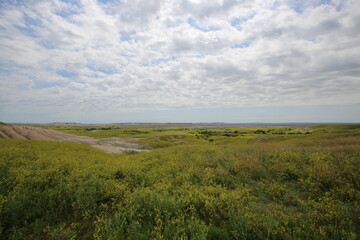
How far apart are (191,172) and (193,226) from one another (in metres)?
5.53

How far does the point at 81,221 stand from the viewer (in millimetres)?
5039

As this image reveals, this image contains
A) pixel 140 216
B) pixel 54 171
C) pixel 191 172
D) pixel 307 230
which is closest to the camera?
pixel 307 230

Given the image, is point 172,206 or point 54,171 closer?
point 172,206

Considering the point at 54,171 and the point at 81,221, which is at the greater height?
the point at 54,171

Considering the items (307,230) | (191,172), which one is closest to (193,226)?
(307,230)

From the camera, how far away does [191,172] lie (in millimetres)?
9609

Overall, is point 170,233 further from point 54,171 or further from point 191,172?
point 54,171

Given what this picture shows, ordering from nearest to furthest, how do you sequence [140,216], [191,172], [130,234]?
1. [130,234]
2. [140,216]
3. [191,172]

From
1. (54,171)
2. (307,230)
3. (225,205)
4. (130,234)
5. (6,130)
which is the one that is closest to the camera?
(130,234)

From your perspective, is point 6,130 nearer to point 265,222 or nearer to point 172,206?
point 172,206

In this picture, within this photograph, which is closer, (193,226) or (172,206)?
(193,226)

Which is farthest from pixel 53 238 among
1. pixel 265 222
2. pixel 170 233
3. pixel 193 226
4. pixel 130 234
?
pixel 265 222

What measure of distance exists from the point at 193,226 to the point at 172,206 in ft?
4.27

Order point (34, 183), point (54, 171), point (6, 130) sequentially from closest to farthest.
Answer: point (34, 183) < point (54, 171) < point (6, 130)
